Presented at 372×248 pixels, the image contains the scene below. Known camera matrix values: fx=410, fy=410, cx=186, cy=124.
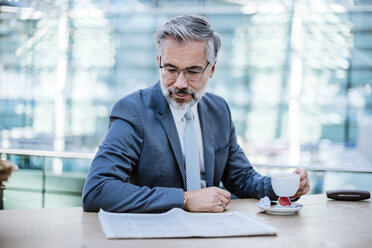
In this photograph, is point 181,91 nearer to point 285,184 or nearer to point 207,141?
point 207,141

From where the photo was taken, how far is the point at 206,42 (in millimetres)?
1469

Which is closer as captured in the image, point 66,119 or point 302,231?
point 302,231

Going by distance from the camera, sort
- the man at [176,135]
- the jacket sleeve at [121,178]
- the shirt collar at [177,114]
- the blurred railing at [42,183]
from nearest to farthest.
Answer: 1. the jacket sleeve at [121,178]
2. the man at [176,135]
3. the shirt collar at [177,114]
4. the blurred railing at [42,183]

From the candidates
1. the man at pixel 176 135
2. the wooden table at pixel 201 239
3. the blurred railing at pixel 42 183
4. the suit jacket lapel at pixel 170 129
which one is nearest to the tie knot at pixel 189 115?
the man at pixel 176 135

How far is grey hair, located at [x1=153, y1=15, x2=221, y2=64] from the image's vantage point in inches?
55.6

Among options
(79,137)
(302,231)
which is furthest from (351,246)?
(79,137)

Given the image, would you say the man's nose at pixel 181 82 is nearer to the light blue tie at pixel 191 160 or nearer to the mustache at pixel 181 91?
the mustache at pixel 181 91

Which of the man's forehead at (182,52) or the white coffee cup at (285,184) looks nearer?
the white coffee cup at (285,184)

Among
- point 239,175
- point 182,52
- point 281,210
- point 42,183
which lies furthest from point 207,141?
point 42,183

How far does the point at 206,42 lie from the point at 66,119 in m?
6.88

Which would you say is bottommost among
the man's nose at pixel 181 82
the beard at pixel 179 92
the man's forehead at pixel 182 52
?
the beard at pixel 179 92

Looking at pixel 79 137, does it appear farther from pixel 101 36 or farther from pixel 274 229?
pixel 274 229

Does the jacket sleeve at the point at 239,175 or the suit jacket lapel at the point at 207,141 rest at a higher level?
the suit jacket lapel at the point at 207,141

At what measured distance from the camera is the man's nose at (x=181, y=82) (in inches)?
55.8
